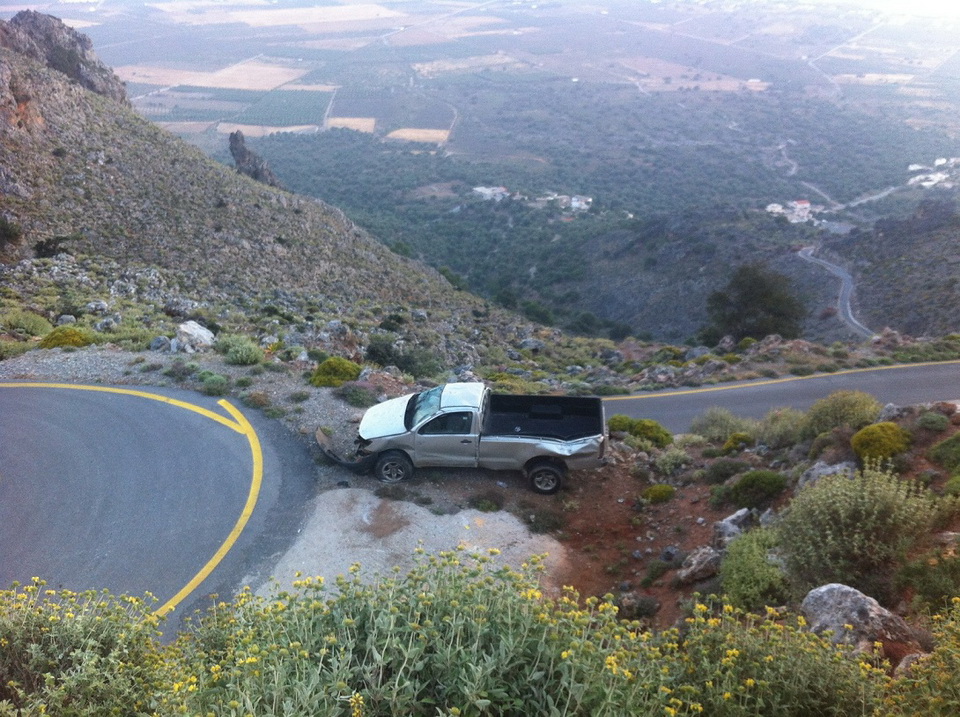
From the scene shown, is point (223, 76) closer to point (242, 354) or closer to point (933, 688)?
point (242, 354)

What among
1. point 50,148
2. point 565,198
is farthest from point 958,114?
point 50,148

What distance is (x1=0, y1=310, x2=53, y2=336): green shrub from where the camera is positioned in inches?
712

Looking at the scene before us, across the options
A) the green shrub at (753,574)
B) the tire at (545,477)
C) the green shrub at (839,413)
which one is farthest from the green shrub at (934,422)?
the tire at (545,477)

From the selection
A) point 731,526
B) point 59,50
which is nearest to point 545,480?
point 731,526

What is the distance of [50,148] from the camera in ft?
108

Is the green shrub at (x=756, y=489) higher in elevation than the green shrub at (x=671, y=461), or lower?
higher

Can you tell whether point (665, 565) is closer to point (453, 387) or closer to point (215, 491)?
point (453, 387)

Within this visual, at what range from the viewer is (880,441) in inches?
414

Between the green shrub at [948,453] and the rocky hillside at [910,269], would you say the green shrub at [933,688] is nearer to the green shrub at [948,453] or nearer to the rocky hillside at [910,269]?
the green shrub at [948,453]

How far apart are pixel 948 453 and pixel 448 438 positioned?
7.66 meters

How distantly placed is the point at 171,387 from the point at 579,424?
8.97m

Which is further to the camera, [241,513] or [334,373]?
[334,373]

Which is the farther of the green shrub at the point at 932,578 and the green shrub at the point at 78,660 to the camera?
the green shrub at the point at 932,578

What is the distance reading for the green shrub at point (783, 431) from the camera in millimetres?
13151
